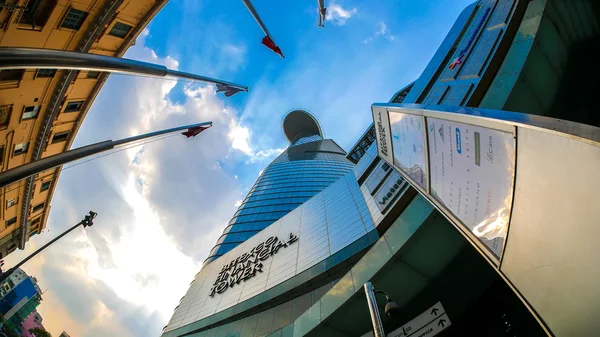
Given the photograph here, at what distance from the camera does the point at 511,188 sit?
3.60 metres

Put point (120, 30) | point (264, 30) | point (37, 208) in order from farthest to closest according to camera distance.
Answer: point (37, 208), point (120, 30), point (264, 30)

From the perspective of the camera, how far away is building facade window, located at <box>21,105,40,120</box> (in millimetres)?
14397

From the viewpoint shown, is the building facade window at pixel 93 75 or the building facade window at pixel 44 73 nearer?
the building facade window at pixel 44 73

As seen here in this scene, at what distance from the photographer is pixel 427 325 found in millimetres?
6883

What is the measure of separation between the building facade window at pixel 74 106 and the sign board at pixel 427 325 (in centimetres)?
2152

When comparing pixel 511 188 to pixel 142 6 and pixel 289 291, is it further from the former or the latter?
pixel 142 6

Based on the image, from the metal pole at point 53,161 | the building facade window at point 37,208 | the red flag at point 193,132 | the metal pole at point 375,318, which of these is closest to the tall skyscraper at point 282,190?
the building facade window at point 37,208

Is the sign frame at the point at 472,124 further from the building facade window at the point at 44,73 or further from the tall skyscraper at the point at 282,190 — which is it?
the tall skyscraper at the point at 282,190

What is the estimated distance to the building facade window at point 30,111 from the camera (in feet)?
47.2

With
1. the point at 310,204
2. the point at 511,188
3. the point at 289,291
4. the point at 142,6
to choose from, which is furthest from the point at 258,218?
the point at 511,188

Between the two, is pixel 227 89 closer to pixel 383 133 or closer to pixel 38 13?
pixel 383 133

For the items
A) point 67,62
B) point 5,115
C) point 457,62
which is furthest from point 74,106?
point 457,62

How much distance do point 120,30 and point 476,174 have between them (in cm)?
1959

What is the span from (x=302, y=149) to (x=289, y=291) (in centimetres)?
7708
